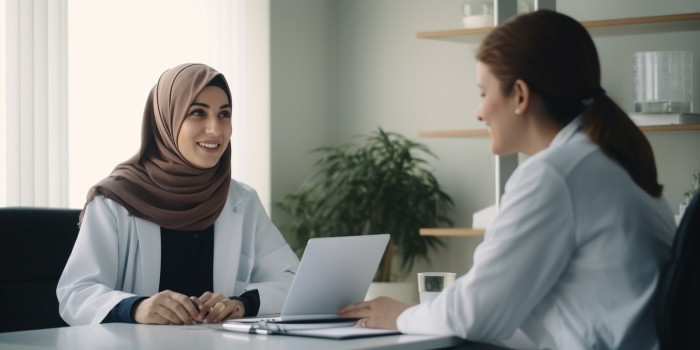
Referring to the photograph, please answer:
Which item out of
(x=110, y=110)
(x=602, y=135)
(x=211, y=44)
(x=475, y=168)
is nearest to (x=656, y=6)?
(x=475, y=168)

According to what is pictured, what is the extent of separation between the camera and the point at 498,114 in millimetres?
1784

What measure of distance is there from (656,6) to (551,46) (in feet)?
9.36

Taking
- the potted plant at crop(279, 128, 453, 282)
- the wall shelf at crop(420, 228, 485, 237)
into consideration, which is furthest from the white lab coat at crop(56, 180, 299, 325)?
the potted plant at crop(279, 128, 453, 282)

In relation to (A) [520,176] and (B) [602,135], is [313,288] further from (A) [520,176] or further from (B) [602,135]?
(B) [602,135]

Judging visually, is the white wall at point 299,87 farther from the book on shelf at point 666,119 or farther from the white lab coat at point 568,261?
the white lab coat at point 568,261

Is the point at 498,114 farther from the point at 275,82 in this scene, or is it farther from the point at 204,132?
the point at 275,82

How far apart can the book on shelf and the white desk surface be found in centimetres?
222

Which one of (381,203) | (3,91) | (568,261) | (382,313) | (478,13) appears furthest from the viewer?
(381,203)

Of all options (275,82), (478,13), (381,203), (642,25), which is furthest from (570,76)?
(275,82)

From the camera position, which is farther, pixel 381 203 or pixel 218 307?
pixel 381 203

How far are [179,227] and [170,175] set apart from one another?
19 centimetres

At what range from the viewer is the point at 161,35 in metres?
4.39

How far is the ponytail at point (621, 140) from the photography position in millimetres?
1695

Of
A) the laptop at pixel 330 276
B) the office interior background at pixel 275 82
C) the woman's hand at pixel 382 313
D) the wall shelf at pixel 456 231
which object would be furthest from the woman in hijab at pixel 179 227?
the wall shelf at pixel 456 231
